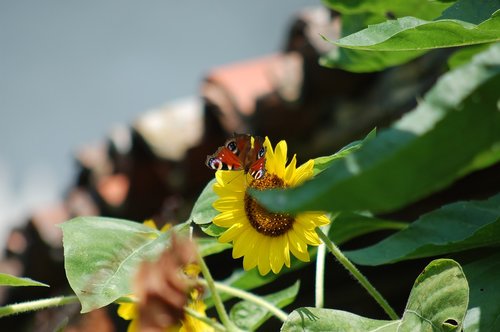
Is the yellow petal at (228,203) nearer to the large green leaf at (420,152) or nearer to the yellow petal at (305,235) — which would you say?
the yellow petal at (305,235)

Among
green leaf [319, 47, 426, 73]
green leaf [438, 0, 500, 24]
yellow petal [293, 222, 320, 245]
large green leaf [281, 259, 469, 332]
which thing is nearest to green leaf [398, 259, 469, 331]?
large green leaf [281, 259, 469, 332]

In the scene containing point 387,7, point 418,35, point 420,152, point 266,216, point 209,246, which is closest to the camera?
point 420,152

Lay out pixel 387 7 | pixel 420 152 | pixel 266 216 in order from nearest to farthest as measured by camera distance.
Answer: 1. pixel 420 152
2. pixel 266 216
3. pixel 387 7

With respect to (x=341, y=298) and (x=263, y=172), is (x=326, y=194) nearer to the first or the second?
(x=263, y=172)

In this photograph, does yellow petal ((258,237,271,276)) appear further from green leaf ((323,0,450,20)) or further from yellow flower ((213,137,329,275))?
green leaf ((323,0,450,20))

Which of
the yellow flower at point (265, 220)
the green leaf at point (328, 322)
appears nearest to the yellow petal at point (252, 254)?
the yellow flower at point (265, 220)

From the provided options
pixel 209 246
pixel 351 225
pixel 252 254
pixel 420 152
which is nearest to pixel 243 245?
pixel 252 254

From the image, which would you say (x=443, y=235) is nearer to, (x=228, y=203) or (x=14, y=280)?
(x=228, y=203)
